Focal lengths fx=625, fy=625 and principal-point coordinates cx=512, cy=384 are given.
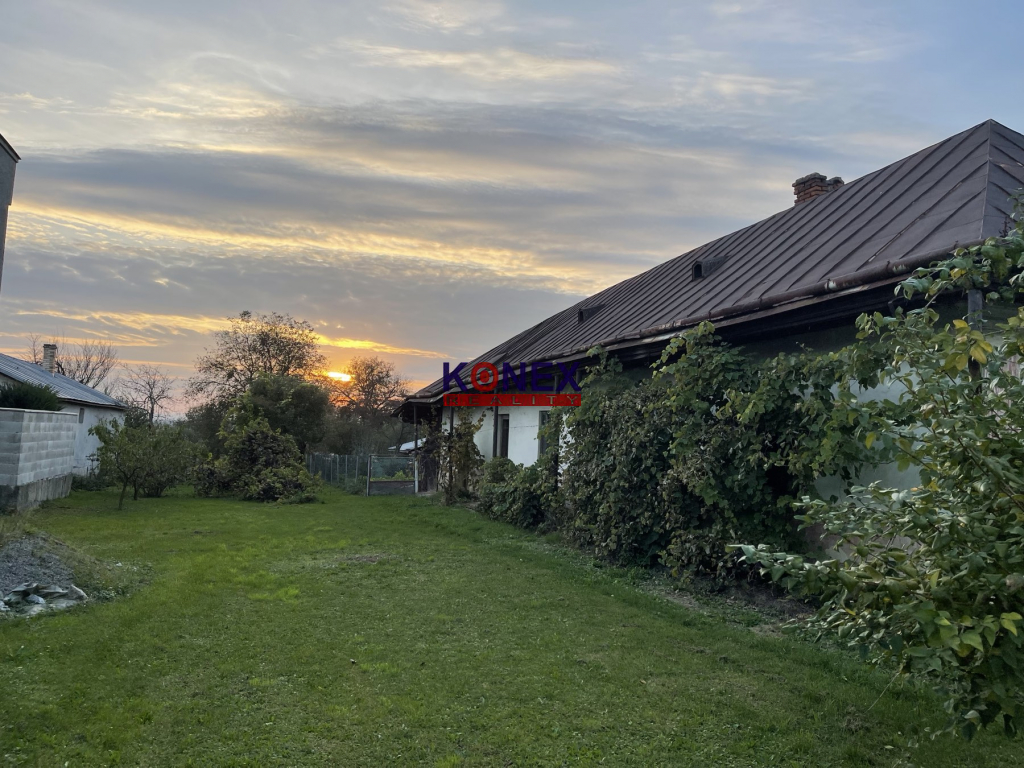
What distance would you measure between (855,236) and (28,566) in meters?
9.29

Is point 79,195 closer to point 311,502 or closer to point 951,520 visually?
point 311,502

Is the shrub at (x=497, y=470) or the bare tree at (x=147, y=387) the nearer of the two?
the shrub at (x=497, y=470)

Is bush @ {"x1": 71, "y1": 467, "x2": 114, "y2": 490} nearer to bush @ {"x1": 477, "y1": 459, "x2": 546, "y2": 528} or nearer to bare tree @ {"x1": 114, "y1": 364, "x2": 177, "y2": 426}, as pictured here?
bush @ {"x1": 477, "y1": 459, "x2": 546, "y2": 528}

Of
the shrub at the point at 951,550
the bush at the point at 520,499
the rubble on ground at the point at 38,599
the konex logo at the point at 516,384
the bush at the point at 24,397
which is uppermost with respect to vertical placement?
the konex logo at the point at 516,384

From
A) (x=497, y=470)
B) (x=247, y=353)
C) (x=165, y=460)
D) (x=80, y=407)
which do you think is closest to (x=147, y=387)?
(x=247, y=353)

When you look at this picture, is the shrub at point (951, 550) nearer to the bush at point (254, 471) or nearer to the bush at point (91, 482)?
the bush at point (254, 471)

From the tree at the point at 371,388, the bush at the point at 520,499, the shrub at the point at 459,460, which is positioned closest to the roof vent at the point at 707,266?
the bush at the point at 520,499

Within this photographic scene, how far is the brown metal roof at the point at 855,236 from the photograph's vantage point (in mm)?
5477

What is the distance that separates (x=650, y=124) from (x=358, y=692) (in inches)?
396

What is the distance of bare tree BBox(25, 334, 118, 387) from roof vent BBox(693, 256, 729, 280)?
44326 mm

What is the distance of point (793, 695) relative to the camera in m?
3.91

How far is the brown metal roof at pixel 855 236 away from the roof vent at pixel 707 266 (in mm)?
33

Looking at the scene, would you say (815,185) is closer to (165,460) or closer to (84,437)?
(165,460)

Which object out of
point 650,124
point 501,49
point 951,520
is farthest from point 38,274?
→ point 951,520
